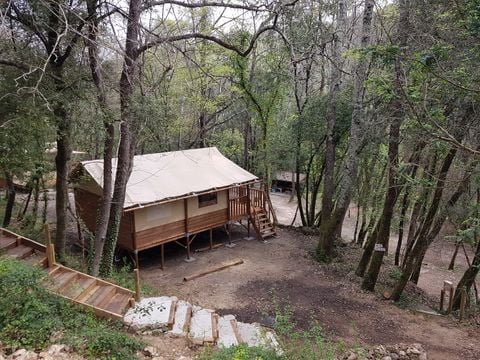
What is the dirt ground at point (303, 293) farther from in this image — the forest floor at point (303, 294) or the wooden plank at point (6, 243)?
the wooden plank at point (6, 243)

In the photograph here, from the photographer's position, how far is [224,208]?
1437 centimetres

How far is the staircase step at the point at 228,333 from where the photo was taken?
6489 mm

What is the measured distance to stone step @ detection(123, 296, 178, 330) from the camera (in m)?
6.43

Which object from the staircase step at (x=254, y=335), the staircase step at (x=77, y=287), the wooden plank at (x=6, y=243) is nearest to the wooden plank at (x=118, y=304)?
the staircase step at (x=77, y=287)

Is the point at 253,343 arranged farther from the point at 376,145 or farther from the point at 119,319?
the point at 376,145

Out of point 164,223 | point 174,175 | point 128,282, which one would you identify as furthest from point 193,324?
point 174,175

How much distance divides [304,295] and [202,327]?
12.9ft

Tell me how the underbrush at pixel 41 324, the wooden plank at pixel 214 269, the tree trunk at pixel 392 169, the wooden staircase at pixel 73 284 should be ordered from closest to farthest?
the underbrush at pixel 41 324 < the wooden staircase at pixel 73 284 < the tree trunk at pixel 392 169 < the wooden plank at pixel 214 269

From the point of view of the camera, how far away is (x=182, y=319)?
7.04 m

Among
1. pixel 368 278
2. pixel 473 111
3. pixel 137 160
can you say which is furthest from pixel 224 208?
pixel 473 111

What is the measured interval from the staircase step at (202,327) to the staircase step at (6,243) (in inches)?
173

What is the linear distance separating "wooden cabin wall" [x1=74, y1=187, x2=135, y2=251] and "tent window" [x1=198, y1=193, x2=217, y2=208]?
296 centimetres

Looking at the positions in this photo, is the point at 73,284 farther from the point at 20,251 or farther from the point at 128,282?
the point at 128,282

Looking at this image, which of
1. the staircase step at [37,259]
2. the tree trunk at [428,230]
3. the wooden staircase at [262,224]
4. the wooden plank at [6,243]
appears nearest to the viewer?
the staircase step at [37,259]
